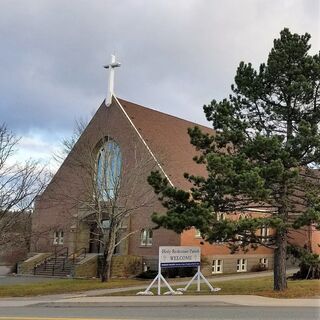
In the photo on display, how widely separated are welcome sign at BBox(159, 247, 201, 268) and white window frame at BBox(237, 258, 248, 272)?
19.9 meters

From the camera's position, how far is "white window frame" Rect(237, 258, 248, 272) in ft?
134

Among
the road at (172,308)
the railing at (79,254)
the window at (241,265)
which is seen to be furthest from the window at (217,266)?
the road at (172,308)

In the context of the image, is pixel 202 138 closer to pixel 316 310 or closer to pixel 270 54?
pixel 270 54

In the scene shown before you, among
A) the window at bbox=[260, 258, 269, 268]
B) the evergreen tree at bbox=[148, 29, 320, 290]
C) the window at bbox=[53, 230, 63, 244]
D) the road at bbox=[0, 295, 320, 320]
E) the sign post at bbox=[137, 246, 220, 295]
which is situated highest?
the evergreen tree at bbox=[148, 29, 320, 290]

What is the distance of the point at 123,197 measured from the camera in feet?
109

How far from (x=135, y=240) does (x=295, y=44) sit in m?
22.1

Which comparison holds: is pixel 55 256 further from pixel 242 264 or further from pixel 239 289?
pixel 239 289

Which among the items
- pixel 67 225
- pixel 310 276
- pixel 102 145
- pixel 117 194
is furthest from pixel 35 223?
pixel 310 276

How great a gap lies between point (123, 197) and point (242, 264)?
13.0 meters

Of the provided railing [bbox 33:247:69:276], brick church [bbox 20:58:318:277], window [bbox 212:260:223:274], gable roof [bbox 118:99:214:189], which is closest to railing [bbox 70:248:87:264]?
brick church [bbox 20:58:318:277]

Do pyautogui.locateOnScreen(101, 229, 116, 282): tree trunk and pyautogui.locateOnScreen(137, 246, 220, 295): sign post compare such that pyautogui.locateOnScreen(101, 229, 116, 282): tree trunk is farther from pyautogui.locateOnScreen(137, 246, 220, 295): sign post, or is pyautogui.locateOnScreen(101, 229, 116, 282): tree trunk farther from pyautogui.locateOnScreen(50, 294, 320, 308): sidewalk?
pyautogui.locateOnScreen(50, 294, 320, 308): sidewalk

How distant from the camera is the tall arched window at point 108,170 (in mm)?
31984

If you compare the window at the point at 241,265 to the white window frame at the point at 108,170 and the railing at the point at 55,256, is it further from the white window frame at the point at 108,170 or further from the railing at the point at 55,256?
the railing at the point at 55,256

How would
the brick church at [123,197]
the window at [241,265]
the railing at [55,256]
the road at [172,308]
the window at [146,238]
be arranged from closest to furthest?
the road at [172,308] < the brick church at [123,197] < the window at [146,238] < the railing at [55,256] < the window at [241,265]
